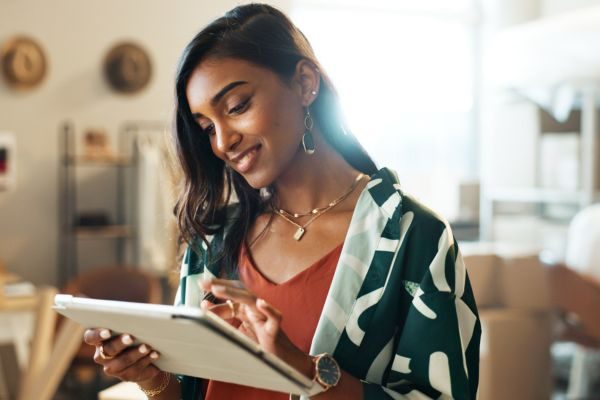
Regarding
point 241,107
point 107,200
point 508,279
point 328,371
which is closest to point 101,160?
point 107,200

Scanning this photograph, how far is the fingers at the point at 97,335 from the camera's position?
48.5 inches

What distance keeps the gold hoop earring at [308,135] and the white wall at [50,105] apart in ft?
14.9

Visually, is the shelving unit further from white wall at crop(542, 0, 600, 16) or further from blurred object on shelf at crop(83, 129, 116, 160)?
white wall at crop(542, 0, 600, 16)

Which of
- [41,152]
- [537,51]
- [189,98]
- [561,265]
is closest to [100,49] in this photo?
[41,152]

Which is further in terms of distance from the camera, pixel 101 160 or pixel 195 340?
pixel 101 160

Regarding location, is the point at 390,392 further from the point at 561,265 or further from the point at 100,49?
the point at 100,49

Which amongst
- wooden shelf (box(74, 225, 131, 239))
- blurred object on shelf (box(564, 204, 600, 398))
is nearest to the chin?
blurred object on shelf (box(564, 204, 600, 398))

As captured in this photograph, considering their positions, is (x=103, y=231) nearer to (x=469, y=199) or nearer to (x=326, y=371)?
(x=469, y=199)

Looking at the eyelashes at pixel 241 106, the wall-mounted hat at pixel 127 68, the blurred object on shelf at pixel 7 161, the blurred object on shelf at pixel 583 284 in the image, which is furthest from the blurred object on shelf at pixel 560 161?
the eyelashes at pixel 241 106

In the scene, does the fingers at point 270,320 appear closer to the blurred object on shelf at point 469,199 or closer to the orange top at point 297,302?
the orange top at point 297,302

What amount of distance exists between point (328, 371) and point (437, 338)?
0.18 m

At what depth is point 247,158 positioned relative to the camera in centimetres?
137

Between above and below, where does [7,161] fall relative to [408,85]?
below

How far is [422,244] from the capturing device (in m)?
1.32
